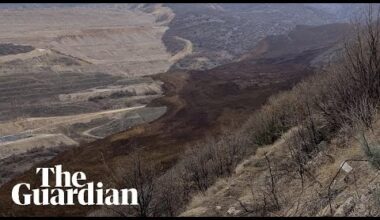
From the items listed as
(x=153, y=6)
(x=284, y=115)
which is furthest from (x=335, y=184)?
(x=153, y=6)

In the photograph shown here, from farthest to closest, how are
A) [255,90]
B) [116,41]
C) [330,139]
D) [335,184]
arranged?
1. [116,41]
2. [255,90]
3. [330,139]
4. [335,184]

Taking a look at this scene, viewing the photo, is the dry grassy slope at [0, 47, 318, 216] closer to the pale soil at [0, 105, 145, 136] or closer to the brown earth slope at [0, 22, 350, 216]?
the brown earth slope at [0, 22, 350, 216]

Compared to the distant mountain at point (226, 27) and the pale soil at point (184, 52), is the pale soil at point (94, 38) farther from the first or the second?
the distant mountain at point (226, 27)

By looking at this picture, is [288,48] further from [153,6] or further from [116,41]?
[153,6]

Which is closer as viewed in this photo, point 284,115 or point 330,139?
point 330,139

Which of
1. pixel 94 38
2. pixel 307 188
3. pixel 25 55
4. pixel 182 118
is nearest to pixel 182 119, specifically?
pixel 182 118

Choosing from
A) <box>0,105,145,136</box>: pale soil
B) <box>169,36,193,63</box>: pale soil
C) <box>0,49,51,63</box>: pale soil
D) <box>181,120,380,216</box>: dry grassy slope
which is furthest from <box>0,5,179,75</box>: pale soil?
<box>181,120,380,216</box>: dry grassy slope

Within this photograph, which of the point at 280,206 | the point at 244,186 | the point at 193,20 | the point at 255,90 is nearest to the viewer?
the point at 280,206

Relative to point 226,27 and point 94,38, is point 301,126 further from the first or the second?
point 226,27

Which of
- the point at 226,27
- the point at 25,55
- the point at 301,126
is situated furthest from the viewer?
the point at 226,27

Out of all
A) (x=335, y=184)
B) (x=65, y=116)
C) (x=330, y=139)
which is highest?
(x=335, y=184)
